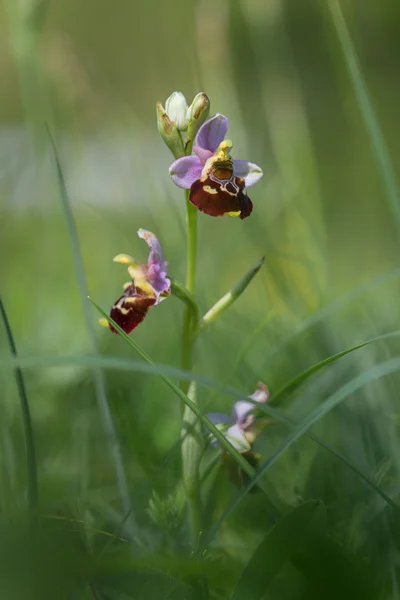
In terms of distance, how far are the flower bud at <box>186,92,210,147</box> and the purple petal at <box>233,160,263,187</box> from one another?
61 mm

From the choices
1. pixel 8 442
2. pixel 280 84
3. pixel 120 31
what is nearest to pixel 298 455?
pixel 8 442

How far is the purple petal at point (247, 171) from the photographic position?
75cm

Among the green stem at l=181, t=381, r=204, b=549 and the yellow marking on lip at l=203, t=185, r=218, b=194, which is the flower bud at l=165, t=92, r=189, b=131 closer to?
the yellow marking on lip at l=203, t=185, r=218, b=194

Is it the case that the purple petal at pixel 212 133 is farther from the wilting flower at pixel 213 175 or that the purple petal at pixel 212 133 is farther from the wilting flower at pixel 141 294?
the wilting flower at pixel 141 294

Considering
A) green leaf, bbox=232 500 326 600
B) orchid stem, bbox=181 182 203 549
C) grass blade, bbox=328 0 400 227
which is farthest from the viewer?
grass blade, bbox=328 0 400 227

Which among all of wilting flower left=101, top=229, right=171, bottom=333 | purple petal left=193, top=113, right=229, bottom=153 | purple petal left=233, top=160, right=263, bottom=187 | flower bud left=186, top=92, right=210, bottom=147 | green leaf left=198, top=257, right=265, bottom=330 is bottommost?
green leaf left=198, top=257, right=265, bottom=330

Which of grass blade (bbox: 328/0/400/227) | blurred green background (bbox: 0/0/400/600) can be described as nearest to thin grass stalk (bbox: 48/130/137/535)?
blurred green background (bbox: 0/0/400/600)

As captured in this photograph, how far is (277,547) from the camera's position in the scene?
1.72 feet

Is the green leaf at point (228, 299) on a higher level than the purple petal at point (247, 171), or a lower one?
lower

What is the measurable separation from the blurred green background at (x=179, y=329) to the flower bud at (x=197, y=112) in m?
0.22

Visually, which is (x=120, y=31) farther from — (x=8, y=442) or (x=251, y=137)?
(x=8, y=442)

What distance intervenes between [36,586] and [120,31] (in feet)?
12.5

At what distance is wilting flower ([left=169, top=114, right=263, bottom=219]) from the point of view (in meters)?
0.68

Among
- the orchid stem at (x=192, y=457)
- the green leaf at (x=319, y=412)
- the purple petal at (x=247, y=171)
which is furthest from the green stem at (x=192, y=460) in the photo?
the purple petal at (x=247, y=171)
